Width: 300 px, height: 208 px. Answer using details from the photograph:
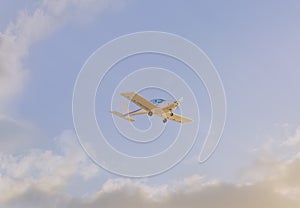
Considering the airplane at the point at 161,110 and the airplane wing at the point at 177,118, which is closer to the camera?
the airplane at the point at 161,110

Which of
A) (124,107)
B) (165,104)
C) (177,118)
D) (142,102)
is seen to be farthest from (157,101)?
(124,107)

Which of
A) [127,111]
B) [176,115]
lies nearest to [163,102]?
[176,115]

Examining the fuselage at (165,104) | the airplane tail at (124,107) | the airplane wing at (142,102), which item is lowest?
the airplane wing at (142,102)

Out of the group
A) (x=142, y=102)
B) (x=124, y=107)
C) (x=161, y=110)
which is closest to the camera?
(x=142, y=102)

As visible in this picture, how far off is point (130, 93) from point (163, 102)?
1806cm

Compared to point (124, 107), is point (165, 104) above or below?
below

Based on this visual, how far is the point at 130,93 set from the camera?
102250 millimetres

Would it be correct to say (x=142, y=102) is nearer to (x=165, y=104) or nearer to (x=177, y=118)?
(x=165, y=104)

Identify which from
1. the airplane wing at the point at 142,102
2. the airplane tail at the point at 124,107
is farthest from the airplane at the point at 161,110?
the airplane tail at the point at 124,107

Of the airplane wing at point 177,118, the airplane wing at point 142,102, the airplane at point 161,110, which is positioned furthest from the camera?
the airplane wing at point 177,118

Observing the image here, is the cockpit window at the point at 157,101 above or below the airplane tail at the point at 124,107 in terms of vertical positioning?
below

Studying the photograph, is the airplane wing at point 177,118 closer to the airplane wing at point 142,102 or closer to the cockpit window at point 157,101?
the cockpit window at point 157,101

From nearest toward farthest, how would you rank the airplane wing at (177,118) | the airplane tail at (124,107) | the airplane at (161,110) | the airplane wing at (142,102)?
the airplane wing at (142,102) < the airplane at (161,110) < the airplane wing at (177,118) < the airplane tail at (124,107)

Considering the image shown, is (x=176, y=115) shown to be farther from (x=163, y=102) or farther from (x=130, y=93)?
(x=130, y=93)
